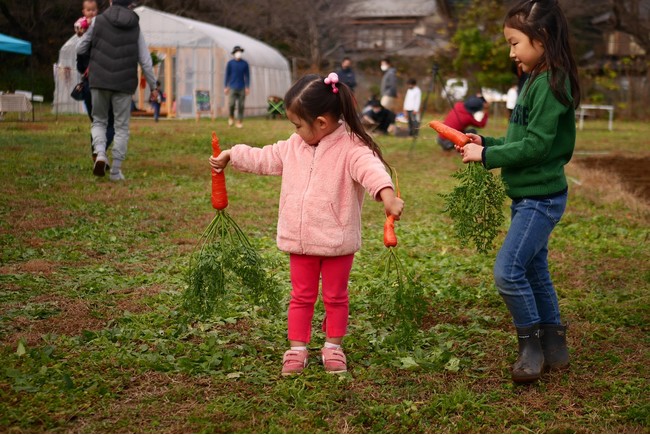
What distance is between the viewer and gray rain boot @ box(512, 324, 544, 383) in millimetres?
3922

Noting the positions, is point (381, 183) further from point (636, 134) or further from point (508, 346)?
point (636, 134)

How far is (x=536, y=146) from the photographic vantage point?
3.77 metres

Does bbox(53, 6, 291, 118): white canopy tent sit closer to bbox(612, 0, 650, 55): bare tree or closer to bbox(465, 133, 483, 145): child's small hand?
bbox(612, 0, 650, 55): bare tree

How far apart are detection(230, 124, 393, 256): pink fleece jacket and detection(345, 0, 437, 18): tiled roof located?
1798 inches

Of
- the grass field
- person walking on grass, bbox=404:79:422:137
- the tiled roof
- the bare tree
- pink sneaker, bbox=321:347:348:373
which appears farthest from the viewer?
the tiled roof

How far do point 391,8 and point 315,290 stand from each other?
48.6 m

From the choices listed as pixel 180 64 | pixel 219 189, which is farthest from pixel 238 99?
pixel 219 189

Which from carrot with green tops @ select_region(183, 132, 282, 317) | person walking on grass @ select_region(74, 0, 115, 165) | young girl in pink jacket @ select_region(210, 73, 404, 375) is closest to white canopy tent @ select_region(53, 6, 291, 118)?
person walking on grass @ select_region(74, 0, 115, 165)

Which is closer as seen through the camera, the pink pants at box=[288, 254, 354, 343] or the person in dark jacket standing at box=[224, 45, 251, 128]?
the pink pants at box=[288, 254, 354, 343]

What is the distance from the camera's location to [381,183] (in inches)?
146

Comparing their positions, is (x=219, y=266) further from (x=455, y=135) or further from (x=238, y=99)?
(x=238, y=99)

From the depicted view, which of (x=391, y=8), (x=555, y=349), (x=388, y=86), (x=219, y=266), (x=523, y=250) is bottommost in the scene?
(x=555, y=349)

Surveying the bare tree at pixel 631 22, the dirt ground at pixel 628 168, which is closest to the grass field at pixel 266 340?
the dirt ground at pixel 628 168

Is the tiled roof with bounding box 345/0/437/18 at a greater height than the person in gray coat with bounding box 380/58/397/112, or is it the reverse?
the tiled roof with bounding box 345/0/437/18
